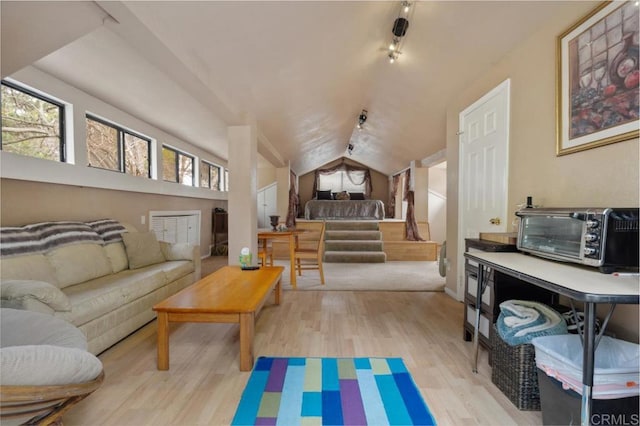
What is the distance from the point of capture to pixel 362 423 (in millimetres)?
1356

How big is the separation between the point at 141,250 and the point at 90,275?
625 millimetres

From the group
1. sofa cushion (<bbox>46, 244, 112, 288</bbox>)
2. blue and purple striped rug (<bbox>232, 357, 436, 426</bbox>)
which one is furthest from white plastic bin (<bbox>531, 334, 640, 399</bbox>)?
sofa cushion (<bbox>46, 244, 112, 288</bbox>)

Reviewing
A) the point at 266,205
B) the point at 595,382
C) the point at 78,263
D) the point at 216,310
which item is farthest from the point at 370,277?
the point at 266,205

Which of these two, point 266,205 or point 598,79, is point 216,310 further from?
point 266,205

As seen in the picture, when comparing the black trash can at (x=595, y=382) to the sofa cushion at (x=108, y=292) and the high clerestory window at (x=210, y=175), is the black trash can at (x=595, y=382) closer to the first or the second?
the sofa cushion at (x=108, y=292)

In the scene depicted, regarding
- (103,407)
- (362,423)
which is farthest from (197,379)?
(362,423)

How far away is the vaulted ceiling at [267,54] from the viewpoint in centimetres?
184

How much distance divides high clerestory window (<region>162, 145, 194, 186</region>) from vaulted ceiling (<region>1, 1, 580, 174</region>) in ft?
1.60

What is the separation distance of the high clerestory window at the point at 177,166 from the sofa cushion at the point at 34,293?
332cm

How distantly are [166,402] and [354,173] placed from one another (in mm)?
9640

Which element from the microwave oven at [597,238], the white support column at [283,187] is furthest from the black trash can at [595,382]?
the white support column at [283,187]

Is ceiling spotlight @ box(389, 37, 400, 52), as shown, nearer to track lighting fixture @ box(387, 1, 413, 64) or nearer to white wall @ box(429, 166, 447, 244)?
track lighting fixture @ box(387, 1, 413, 64)

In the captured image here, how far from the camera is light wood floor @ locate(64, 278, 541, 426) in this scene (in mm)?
1438

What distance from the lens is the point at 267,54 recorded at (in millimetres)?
2604
